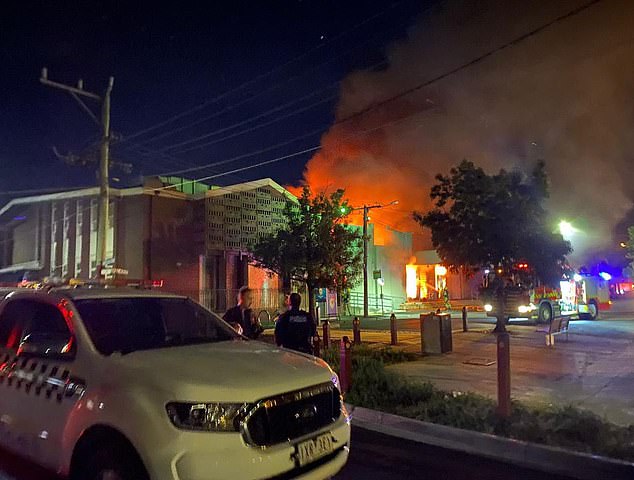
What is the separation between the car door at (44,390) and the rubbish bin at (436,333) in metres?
10.1

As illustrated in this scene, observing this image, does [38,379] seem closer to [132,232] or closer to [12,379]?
[12,379]

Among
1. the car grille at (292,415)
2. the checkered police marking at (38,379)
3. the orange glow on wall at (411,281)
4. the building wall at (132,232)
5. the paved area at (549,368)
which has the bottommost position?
the paved area at (549,368)

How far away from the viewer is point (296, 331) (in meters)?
7.43

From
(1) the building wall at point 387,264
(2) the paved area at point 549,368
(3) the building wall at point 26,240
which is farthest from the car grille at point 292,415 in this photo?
(1) the building wall at point 387,264

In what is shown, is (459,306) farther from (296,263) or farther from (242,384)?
(242,384)

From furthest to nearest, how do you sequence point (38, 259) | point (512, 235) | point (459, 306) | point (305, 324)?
point (459, 306) → point (38, 259) → point (512, 235) → point (305, 324)

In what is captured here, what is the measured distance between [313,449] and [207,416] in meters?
0.80

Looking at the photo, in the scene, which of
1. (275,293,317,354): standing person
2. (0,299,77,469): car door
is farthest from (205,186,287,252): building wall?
(0,299,77,469): car door

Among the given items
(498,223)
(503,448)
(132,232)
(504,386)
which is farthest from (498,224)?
(132,232)

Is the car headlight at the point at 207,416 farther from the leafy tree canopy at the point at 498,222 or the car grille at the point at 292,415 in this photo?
the leafy tree canopy at the point at 498,222

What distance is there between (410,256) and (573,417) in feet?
118

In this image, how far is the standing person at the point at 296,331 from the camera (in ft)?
24.3

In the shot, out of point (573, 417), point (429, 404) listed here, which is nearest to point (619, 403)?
point (573, 417)

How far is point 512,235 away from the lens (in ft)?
57.4
